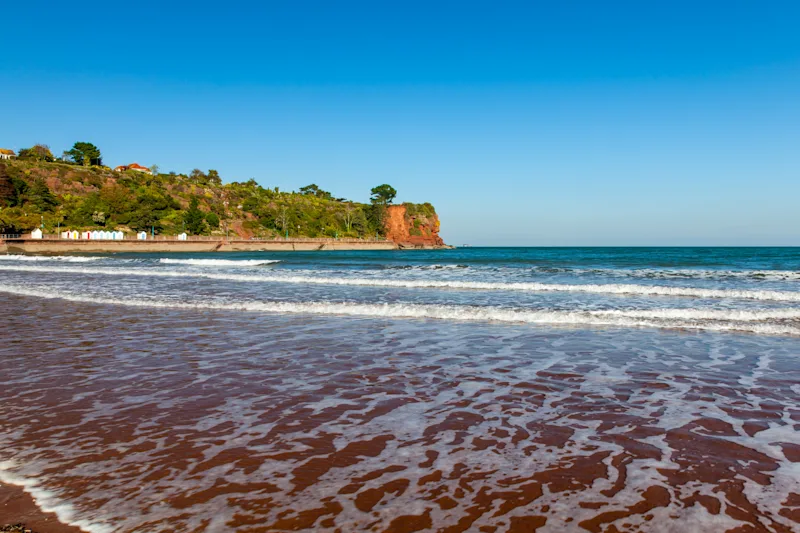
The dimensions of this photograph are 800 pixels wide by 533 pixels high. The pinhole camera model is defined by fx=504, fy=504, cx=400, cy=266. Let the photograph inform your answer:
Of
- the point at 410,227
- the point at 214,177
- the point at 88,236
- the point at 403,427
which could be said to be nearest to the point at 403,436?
the point at 403,427

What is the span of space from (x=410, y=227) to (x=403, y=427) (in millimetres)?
143357

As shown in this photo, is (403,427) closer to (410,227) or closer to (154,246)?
(154,246)

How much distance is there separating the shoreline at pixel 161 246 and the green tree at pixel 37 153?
60277 millimetres

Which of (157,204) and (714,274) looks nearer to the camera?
(714,274)

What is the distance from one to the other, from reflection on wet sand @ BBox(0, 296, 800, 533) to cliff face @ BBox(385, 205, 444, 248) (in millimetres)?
131218

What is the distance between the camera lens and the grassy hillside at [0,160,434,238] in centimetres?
8844

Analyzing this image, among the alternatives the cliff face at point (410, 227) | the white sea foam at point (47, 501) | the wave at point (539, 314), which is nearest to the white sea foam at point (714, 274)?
the wave at point (539, 314)

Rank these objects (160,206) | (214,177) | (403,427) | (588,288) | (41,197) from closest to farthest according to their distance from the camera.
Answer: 1. (403,427)
2. (588,288)
3. (41,197)
4. (160,206)
5. (214,177)

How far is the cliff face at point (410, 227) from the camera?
144 meters

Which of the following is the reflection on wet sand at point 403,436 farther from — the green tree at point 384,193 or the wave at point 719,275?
the green tree at point 384,193

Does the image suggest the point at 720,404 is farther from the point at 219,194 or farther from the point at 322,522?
the point at 219,194

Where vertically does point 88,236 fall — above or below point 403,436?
above

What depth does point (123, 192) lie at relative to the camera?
324 feet

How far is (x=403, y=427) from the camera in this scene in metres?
4.37
